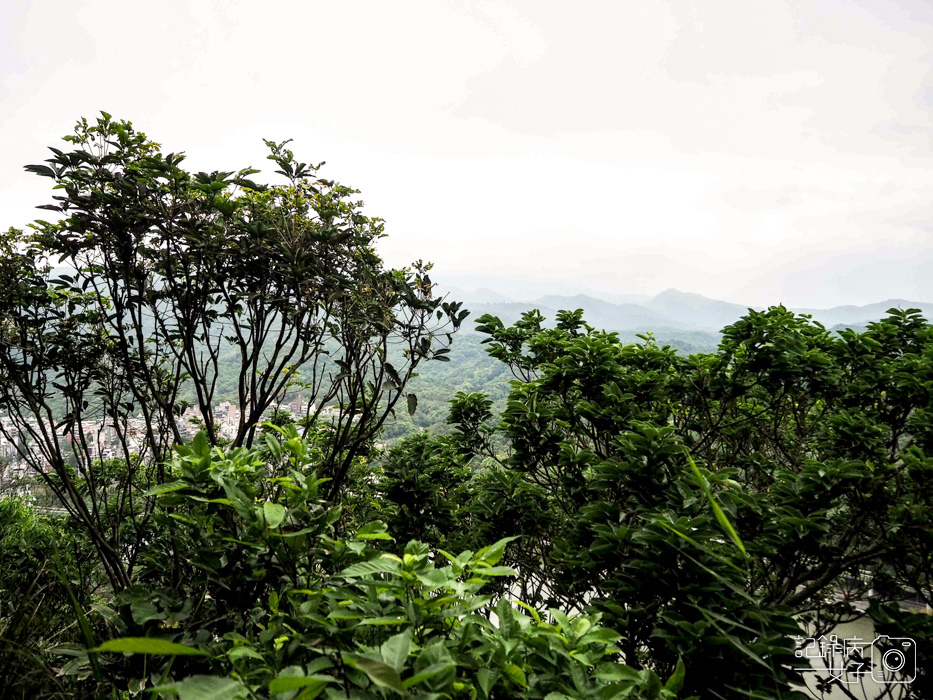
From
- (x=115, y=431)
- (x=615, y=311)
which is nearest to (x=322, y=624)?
(x=115, y=431)

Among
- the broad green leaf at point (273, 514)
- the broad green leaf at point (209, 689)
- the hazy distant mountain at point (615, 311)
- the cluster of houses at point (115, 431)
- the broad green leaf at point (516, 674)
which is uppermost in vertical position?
the hazy distant mountain at point (615, 311)

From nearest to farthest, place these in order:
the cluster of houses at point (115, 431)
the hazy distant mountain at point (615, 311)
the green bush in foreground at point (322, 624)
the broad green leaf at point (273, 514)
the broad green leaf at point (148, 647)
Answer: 1. the broad green leaf at point (148, 647)
2. the green bush in foreground at point (322, 624)
3. the broad green leaf at point (273, 514)
4. the cluster of houses at point (115, 431)
5. the hazy distant mountain at point (615, 311)

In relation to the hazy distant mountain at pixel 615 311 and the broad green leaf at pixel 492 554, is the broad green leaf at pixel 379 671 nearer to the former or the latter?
the broad green leaf at pixel 492 554

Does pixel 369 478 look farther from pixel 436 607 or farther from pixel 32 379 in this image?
pixel 436 607

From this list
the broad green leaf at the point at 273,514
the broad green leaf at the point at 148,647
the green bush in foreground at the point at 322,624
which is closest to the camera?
the broad green leaf at the point at 148,647

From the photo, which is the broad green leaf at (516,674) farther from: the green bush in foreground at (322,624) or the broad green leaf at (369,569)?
the broad green leaf at (369,569)

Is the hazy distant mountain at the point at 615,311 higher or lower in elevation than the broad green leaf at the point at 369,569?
higher

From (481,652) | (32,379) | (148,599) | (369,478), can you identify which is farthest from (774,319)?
(32,379)

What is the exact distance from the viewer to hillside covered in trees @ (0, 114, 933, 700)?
0.87 metres

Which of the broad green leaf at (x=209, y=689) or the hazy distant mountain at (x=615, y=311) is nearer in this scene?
the broad green leaf at (x=209, y=689)

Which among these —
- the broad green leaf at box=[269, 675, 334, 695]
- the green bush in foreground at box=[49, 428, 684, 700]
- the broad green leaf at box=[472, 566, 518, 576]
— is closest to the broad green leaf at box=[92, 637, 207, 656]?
the green bush in foreground at box=[49, 428, 684, 700]

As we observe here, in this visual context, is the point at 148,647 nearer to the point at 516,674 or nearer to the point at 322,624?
the point at 322,624

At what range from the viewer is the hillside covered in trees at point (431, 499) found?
87 centimetres

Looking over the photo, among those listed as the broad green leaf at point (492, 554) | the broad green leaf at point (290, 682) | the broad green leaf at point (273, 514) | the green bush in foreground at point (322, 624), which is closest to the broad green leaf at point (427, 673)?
the green bush in foreground at point (322, 624)
